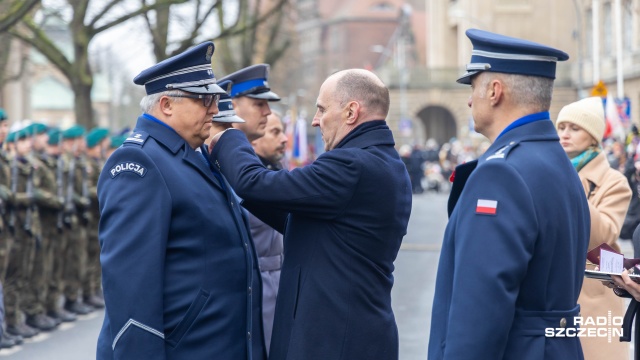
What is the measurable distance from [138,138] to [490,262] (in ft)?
5.07

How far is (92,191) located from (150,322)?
9.51 metres

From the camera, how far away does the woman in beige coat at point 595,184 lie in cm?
575

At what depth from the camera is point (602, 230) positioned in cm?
567

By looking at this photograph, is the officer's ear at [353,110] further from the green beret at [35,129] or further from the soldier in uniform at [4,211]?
the green beret at [35,129]

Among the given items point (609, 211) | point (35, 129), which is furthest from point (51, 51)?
point (609, 211)

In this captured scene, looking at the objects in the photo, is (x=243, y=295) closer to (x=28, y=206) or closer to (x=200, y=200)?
(x=200, y=200)

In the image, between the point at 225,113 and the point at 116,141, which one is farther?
the point at 116,141

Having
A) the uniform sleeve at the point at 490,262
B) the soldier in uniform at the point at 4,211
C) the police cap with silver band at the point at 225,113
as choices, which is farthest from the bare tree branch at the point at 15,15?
the uniform sleeve at the point at 490,262

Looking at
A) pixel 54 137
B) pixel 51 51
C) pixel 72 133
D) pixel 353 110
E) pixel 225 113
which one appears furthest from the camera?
pixel 51 51

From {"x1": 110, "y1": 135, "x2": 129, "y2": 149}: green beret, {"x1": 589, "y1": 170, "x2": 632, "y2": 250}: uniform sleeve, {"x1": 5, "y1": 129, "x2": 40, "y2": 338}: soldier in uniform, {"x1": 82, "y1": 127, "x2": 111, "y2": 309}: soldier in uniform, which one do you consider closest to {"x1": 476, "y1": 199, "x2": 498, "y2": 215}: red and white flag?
{"x1": 589, "y1": 170, "x2": 632, "y2": 250}: uniform sleeve

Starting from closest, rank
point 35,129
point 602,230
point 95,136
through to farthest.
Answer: point 602,230 → point 35,129 → point 95,136

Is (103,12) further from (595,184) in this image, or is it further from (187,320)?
(187,320)

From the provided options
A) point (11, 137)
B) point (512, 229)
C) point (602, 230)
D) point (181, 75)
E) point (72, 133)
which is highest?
point (181, 75)

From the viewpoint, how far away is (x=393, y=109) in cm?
7225
